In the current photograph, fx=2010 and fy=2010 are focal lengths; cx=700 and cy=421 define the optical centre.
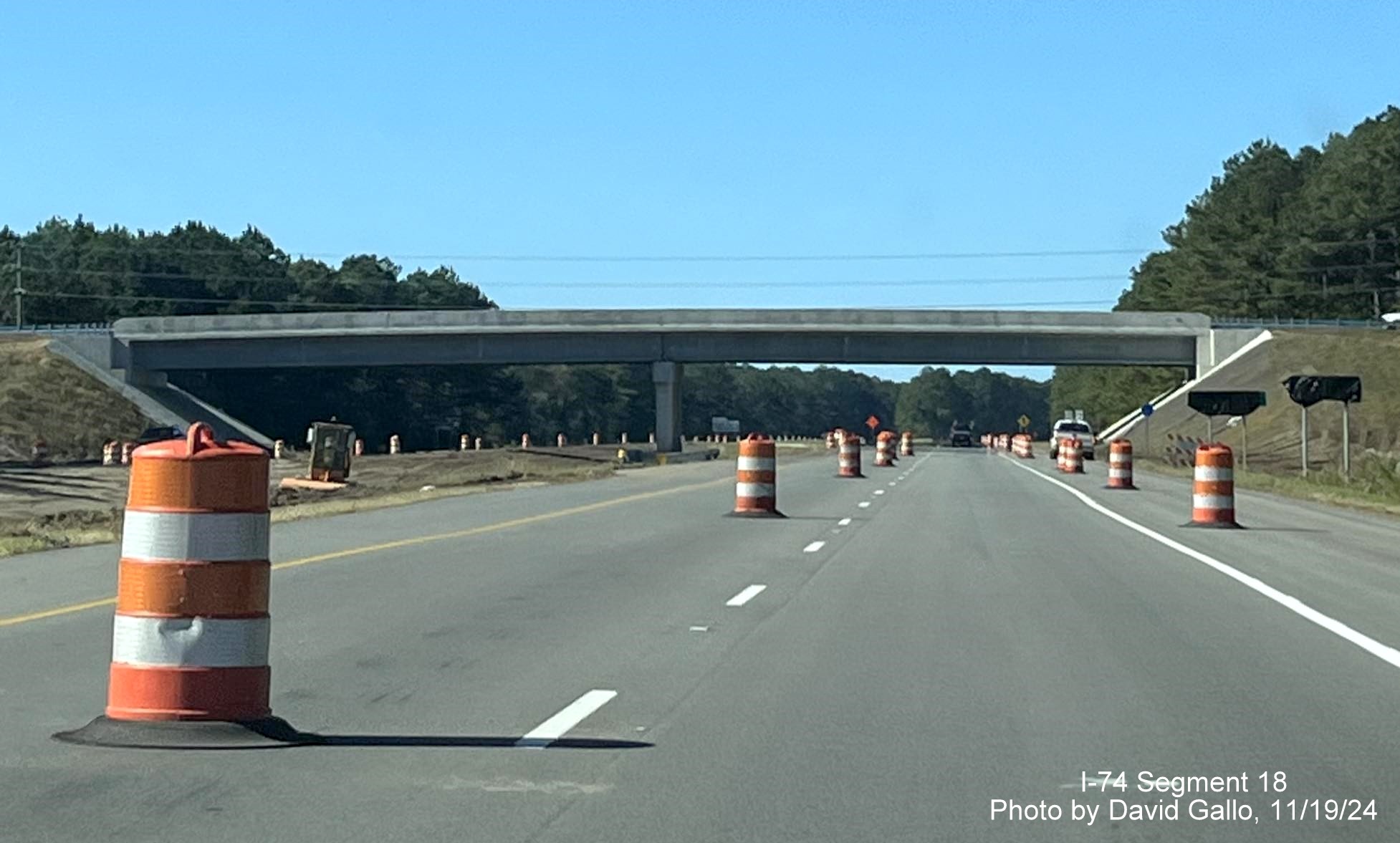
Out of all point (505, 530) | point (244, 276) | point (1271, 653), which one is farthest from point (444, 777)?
point (244, 276)

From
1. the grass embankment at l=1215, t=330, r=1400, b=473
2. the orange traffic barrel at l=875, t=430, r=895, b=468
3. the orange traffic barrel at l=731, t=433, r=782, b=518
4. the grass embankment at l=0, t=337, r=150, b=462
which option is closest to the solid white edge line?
the orange traffic barrel at l=731, t=433, r=782, b=518

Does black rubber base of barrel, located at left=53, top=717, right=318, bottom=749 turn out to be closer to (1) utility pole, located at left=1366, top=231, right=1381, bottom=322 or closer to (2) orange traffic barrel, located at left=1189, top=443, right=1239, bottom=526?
(2) orange traffic barrel, located at left=1189, top=443, right=1239, bottom=526

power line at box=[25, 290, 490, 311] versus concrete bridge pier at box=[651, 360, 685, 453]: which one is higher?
power line at box=[25, 290, 490, 311]

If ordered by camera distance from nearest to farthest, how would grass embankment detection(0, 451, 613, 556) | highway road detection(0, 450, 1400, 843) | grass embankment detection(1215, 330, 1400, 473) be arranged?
highway road detection(0, 450, 1400, 843) → grass embankment detection(0, 451, 613, 556) → grass embankment detection(1215, 330, 1400, 473)

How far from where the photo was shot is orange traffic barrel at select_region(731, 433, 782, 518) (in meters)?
29.8

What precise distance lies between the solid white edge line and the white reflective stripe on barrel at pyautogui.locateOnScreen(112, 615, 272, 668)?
7063 mm

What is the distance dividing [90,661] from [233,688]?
3235 millimetres

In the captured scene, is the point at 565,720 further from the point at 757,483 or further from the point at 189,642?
the point at 757,483

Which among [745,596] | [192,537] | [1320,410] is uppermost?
[1320,410]

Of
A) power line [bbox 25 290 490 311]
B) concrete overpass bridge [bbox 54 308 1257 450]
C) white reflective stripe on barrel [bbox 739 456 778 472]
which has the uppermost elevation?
power line [bbox 25 290 490 311]

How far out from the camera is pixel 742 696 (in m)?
10.9

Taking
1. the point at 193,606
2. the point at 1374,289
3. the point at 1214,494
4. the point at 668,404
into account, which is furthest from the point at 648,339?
the point at 193,606

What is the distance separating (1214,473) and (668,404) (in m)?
74.1

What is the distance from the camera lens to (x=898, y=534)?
2623 centimetres
